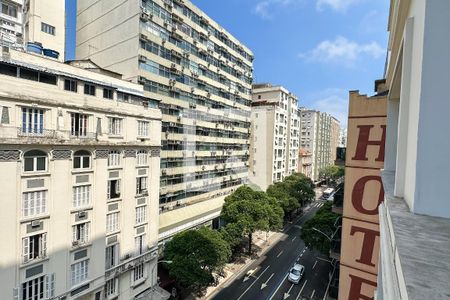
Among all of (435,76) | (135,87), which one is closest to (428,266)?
(435,76)

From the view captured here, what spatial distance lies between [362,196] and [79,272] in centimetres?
1857

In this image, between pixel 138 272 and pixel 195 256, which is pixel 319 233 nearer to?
pixel 195 256

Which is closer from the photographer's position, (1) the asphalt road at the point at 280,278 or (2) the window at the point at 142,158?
(2) the window at the point at 142,158

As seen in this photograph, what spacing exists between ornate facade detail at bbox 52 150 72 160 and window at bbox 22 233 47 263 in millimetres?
4720

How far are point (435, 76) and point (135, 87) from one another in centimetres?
2333

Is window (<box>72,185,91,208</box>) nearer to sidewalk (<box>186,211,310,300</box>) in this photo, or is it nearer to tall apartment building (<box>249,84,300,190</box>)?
sidewalk (<box>186,211,310,300</box>)

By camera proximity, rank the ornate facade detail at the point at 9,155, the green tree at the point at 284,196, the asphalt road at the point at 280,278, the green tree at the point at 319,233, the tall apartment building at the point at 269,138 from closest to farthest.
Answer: the ornate facade detail at the point at 9,155 < the asphalt road at the point at 280,278 < the green tree at the point at 319,233 < the green tree at the point at 284,196 < the tall apartment building at the point at 269,138

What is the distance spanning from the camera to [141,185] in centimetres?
2202

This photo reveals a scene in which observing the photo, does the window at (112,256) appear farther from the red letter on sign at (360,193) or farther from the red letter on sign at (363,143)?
the red letter on sign at (363,143)

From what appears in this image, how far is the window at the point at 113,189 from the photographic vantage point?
19359 mm

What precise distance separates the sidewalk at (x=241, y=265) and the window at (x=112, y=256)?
8.53 metres

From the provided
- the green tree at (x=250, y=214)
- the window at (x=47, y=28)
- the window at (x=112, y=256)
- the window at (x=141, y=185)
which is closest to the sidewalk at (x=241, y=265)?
the green tree at (x=250, y=214)

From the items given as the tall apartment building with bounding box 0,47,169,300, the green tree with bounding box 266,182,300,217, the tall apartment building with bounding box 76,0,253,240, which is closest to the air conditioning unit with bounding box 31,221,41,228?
the tall apartment building with bounding box 0,47,169,300

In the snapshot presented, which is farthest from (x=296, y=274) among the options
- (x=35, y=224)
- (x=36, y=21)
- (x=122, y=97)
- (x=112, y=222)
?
(x=36, y=21)
